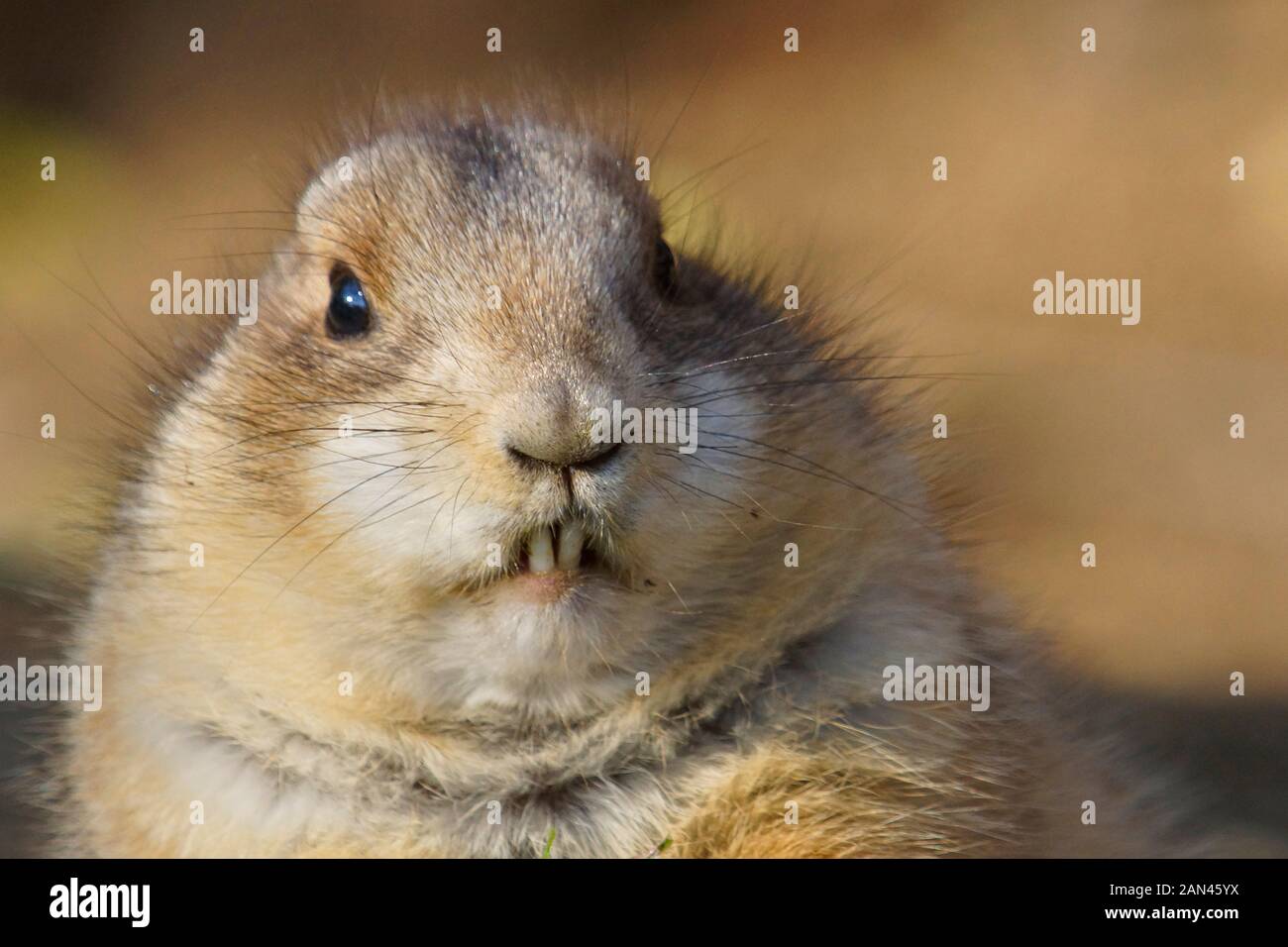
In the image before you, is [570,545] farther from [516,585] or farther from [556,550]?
[516,585]

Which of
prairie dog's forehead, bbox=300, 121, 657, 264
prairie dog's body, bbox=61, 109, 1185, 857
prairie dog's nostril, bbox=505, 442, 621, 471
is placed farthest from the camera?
prairie dog's forehead, bbox=300, 121, 657, 264

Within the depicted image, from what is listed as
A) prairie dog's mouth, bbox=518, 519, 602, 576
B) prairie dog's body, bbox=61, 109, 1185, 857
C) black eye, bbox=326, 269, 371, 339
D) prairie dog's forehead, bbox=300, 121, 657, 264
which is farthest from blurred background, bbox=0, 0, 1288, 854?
prairie dog's mouth, bbox=518, 519, 602, 576

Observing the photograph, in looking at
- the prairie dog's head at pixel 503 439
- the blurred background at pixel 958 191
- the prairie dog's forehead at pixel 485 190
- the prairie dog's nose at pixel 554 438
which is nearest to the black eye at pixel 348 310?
the prairie dog's head at pixel 503 439

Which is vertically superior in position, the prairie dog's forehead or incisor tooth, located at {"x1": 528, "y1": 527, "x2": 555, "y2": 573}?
the prairie dog's forehead

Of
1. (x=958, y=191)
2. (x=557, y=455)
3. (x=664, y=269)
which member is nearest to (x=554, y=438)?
(x=557, y=455)

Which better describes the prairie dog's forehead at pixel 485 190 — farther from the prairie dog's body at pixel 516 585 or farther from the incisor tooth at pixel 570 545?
the incisor tooth at pixel 570 545

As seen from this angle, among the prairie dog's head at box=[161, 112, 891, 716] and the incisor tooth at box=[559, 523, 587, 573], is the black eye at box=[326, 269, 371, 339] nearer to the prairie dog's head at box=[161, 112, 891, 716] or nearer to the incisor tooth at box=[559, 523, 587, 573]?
the prairie dog's head at box=[161, 112, 891, 716]

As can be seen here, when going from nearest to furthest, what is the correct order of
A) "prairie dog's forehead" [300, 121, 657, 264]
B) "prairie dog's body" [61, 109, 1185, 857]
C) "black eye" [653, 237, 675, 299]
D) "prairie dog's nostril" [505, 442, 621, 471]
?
"prairie dog's nostril" [505, 442, 621, 471], "prairie dog's body" [61, 109, 1185, 857], "prairie dog's forehead" [300, 121, 657, 264], "black eye" [653, 237, 675, 299]

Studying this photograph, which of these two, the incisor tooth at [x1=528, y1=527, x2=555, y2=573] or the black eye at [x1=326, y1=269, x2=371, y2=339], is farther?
the black eye at [x1=326, y1=269, x2=371, y2=339]
